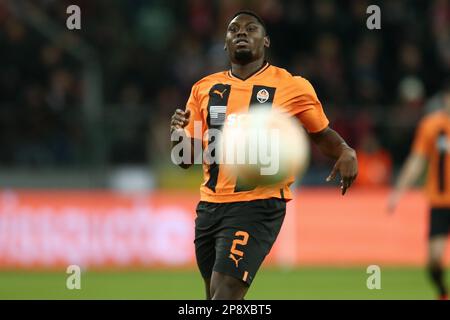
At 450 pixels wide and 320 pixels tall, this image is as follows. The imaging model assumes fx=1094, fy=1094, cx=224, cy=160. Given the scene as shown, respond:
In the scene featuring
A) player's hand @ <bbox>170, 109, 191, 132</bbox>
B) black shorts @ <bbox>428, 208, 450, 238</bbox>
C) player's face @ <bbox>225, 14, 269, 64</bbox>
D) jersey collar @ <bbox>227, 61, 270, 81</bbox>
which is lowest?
black shorts @ <bbox>428, 208, 450, 238</bbox>

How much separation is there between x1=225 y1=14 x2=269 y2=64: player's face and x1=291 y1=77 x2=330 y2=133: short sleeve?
0.36 meters

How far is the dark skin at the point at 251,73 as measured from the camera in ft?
24.2

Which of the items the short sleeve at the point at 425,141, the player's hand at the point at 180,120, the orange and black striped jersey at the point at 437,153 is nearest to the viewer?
the player's hand at the point at 180,120

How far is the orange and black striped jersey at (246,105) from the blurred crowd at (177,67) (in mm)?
9264

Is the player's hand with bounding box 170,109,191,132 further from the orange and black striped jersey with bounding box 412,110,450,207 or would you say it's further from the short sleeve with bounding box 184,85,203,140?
the orange and black striped jersey with bounding box 412,110,450,207

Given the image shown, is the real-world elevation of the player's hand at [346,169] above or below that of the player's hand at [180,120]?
below

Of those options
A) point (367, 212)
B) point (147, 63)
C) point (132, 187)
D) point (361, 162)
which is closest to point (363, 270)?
point (367, 212)

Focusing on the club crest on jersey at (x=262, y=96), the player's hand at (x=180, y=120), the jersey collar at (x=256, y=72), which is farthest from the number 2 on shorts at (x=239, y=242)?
the jersey collar at (x=256, y=72)

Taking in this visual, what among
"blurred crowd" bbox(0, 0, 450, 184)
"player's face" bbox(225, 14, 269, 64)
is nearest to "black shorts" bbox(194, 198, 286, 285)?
"player's face" bbox(225, 14, 269, 64)

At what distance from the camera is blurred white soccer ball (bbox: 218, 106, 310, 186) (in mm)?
7125

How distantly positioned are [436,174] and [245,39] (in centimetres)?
512

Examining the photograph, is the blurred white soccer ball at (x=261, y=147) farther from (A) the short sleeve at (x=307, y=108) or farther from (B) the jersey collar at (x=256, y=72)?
(B) the jersey collar at (x=256, y=72)

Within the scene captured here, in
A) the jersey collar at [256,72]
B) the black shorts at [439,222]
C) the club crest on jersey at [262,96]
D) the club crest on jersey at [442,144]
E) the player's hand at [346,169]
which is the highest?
the jersey collar at [256,72]

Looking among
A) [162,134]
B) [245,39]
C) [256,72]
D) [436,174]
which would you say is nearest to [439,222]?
[436,174]
